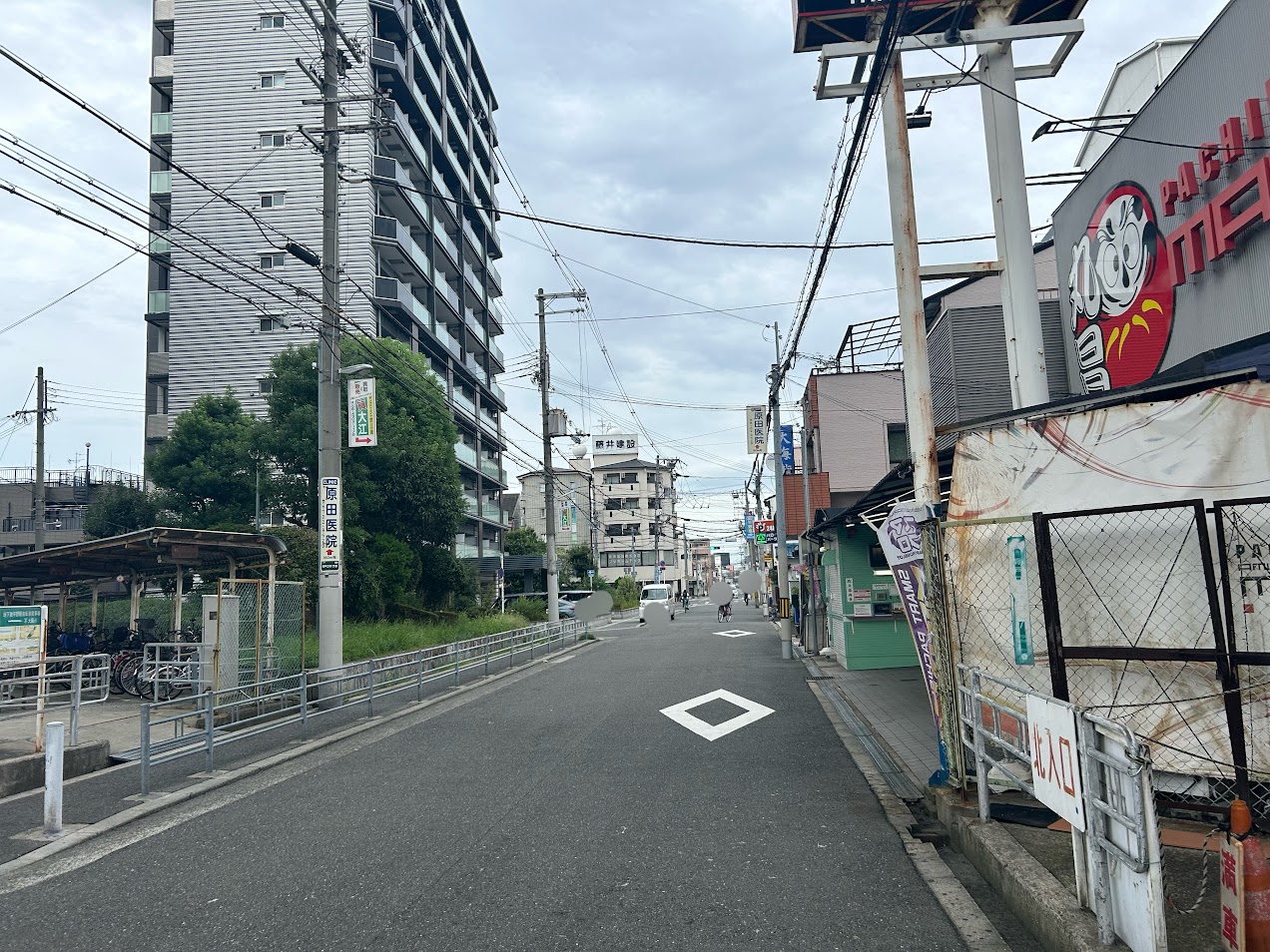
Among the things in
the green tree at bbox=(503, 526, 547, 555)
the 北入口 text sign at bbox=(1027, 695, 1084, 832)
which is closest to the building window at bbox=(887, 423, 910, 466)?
the 北入口 text sign at bbox=(1027, 695, 1084, 832)

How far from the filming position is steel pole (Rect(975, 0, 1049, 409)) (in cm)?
945

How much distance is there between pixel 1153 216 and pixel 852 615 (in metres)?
9.96

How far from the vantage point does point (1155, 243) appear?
1130 centimetres

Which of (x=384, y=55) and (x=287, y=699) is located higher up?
(x=384, y=55)

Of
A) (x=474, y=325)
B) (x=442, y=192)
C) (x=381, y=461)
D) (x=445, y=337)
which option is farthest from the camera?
(x=474, y=325)

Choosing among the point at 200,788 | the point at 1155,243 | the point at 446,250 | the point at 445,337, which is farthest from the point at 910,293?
the point at 446,250

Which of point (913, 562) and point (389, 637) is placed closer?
point (913, 562)

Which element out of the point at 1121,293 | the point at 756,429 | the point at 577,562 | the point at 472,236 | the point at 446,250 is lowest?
the point at 577,562

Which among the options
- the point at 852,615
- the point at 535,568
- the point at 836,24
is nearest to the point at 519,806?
the point at 836,24

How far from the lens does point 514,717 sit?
12.9 metres

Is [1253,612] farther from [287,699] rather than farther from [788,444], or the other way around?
[788,444]

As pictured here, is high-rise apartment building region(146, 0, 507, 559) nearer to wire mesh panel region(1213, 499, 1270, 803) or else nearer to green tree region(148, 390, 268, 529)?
green tree region(148, 390, 268, 529)

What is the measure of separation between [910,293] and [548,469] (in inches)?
908

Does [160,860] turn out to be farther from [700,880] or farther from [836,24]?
[836,24]
